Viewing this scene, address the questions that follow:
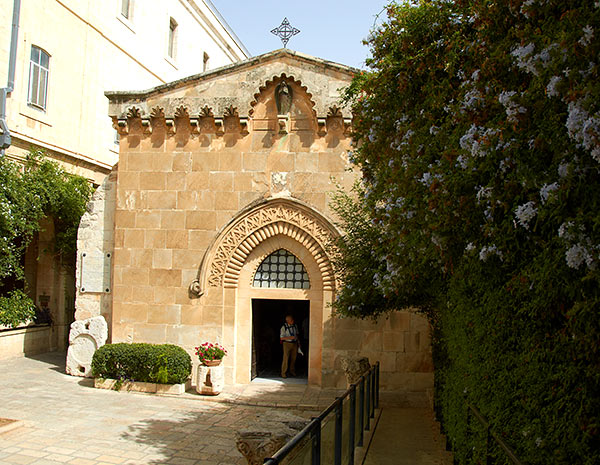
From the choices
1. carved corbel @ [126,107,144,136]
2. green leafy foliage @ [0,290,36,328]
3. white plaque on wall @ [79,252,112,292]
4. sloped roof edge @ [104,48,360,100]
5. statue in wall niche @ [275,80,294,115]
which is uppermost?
sloped roof edge @ [104,48,360,100]

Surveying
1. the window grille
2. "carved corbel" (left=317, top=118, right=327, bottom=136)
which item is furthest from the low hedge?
"carved corbel" (left=317, top=118, right=327, bottom=136)

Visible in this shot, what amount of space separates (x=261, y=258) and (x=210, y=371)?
282 cm

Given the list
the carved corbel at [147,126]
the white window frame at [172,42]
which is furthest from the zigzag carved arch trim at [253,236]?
the white window frame at [172,42]

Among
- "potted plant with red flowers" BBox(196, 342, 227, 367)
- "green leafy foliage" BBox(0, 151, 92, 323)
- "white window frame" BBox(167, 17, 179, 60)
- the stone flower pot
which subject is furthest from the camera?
"white window frame" BBox(167, 17, 179, 60)

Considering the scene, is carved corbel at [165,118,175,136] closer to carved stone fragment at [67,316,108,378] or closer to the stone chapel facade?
the stone chapel facade

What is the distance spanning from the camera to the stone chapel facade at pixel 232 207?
42.0 ft

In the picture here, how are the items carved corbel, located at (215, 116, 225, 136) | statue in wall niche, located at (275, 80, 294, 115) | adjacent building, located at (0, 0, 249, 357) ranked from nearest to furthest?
1. statue in wall niche, located at (275, 80, 294, 115)
2. carved corbel, located at (215, 116, 225, 136)
3. adjacent building, located at (0, 0, 249, 357)

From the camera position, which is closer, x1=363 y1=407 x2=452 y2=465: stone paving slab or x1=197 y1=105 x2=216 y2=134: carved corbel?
x1=363 y1=407 x2=452 y2=465: stone paving slab

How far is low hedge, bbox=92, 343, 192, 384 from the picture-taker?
12.0 meters

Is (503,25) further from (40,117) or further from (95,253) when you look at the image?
(40,117)

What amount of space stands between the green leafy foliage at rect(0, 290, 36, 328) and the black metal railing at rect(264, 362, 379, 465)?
10794mm

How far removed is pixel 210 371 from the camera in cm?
1186

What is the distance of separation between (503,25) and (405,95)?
73.8 inches

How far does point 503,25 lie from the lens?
4309 mm
